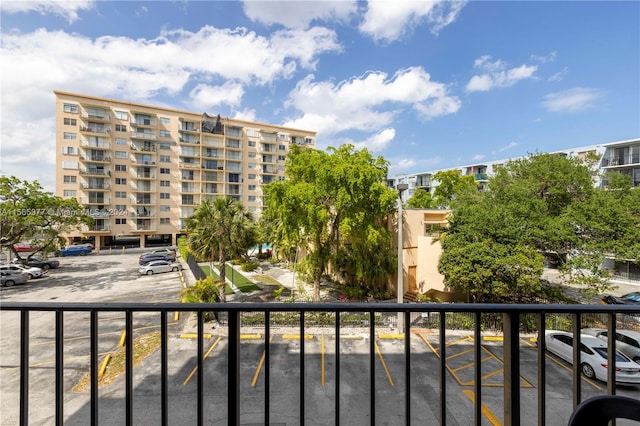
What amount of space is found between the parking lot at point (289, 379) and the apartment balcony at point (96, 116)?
25811mm

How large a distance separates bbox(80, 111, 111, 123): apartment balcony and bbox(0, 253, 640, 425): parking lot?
25811mm

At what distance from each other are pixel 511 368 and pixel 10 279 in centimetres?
2421

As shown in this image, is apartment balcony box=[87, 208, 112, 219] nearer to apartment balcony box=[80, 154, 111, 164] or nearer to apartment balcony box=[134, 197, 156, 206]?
apartment balcony box=[134, 197, 156, 206]

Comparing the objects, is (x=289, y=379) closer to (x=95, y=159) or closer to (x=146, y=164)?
(x=146, y=164)

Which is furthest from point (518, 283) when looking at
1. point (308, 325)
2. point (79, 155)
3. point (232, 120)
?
point (79, 155)

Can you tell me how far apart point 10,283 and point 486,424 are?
23.7m

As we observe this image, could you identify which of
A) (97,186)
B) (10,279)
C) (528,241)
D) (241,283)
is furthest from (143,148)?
(528,241)

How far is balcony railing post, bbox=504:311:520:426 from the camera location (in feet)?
4.42

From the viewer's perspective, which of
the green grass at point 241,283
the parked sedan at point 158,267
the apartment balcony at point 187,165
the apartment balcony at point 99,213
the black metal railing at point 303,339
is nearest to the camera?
the black metal railing at point 303,339

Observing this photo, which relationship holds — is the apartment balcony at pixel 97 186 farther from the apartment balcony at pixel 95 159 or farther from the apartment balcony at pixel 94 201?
the apartment balcony at pixel 95 159

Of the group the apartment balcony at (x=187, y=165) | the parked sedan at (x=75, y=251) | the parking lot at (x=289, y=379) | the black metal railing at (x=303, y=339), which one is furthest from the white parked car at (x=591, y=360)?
the apartment balcony at (x=187, y=165)

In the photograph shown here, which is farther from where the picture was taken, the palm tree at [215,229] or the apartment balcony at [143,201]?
the apartment balcony at [143,201]

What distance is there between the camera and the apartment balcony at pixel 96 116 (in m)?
30.2

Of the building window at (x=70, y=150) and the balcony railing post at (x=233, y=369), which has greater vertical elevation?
the building window at (x=70, y=150)
